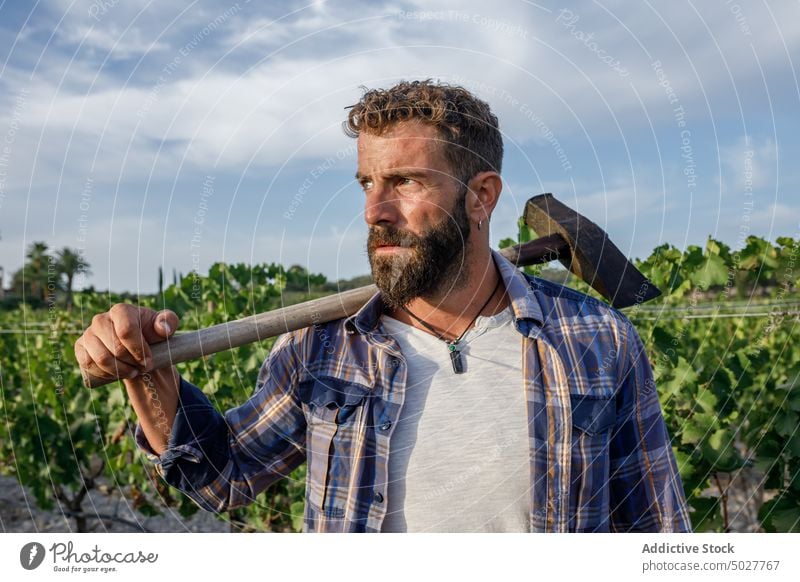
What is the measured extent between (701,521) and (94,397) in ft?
16.4

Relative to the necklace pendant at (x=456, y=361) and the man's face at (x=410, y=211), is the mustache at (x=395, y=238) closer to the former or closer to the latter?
the man's face at (x=410, y=211)

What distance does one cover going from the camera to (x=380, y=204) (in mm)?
2465

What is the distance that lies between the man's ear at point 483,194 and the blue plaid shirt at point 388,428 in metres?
0.27

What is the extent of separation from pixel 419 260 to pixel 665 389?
2.49 meters

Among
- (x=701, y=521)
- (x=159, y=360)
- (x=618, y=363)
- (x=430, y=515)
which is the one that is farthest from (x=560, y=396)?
(x=701, y=521)

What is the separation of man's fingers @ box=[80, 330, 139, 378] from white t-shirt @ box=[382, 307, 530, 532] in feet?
2.85

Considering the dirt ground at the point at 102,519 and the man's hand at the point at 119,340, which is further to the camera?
the dirt ground at the point at 102,519

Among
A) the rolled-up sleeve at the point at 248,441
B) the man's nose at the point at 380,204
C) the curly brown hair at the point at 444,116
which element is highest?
the curly brown hair at the point at 444,116

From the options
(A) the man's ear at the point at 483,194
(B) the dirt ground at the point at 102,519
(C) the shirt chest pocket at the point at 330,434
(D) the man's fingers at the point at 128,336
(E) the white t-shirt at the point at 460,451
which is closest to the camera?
(D) the man's fingers at the point at 128,336

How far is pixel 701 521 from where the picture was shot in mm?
4656

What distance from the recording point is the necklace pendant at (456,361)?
2.53 meters

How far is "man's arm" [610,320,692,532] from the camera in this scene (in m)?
2.57

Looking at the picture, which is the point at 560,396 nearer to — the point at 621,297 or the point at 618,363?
the point at 618,363

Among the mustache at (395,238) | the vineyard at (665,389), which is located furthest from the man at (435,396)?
the vineyard at (665,389)
